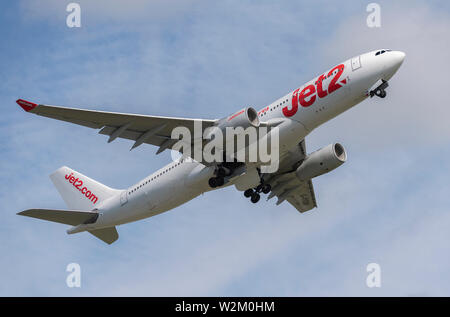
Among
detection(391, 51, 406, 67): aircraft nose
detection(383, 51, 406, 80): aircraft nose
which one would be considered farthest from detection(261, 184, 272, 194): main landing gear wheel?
detection(391, 51, 406, 67): aircraft nose

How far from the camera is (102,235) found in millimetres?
40188

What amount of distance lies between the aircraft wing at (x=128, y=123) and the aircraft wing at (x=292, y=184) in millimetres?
6779

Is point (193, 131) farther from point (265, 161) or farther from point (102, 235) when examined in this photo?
point (102, 235)

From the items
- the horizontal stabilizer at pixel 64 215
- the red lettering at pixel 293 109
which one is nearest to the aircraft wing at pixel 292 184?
the red lettering at pixel 293 109

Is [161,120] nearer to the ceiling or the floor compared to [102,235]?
nearer to the ceiling

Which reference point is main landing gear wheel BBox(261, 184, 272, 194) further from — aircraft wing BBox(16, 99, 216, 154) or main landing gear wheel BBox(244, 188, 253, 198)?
aircraft wing BBox(16, 99, 216, 154)

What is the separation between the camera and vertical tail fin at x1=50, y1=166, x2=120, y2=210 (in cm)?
4000

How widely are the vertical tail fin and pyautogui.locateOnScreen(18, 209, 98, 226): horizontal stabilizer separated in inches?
48.8

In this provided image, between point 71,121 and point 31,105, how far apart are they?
2439 mm

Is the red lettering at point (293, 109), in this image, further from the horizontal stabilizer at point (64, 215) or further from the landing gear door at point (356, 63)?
the horizontal stabilizer at point (64, 215)

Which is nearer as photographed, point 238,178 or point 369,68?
point 369,68

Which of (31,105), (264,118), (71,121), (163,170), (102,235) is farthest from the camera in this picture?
(102,235)

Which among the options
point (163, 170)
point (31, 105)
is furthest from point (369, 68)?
point (31, 105)

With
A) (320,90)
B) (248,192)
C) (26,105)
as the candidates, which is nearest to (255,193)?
(248,192)
